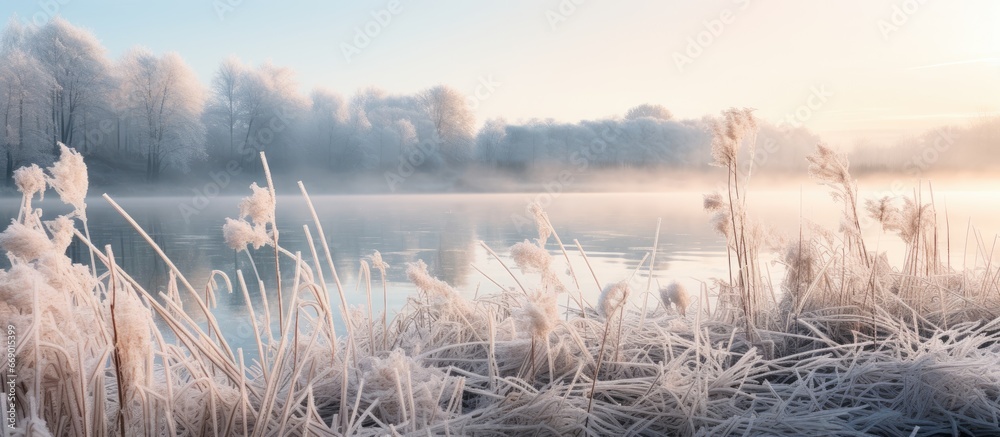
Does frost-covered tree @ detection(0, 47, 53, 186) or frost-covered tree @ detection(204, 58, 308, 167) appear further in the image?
frost-covered tree @ detection(204, 58, 308, 167)

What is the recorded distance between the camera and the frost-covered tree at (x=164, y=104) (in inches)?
931

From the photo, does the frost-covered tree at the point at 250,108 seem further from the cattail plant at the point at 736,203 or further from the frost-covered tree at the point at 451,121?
the cattail plant at the point at 736,203

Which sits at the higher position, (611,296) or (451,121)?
(451,121)

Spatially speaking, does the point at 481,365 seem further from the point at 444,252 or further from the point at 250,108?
the point at 250,108

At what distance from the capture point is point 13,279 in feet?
2.88

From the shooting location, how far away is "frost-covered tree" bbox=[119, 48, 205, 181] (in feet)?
77.6

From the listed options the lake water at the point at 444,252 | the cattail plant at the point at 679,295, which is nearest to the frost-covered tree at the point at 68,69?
the lake water at the point at 444,252

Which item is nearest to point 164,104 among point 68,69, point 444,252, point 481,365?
point 68,69

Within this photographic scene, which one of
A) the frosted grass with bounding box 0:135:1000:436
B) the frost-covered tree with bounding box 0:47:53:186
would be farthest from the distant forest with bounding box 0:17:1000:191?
the frosted grass with bounding box 0:135:1000:436

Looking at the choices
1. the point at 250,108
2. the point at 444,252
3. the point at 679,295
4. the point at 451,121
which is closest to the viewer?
the point at 679,295

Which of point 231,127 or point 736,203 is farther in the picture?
point 231,127

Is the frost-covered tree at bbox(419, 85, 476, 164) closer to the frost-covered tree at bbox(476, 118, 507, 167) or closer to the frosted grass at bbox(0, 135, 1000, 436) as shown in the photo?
the frost-covered tree at bbox(476, 118, 507, 167)

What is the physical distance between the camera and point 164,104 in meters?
23.9

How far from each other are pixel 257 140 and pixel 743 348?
28053mm
